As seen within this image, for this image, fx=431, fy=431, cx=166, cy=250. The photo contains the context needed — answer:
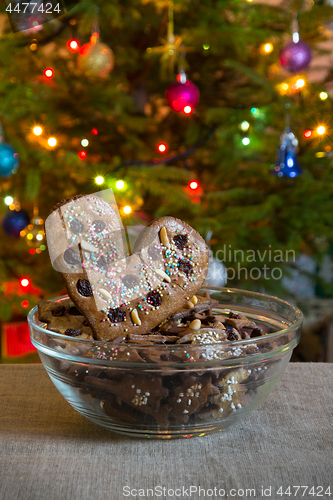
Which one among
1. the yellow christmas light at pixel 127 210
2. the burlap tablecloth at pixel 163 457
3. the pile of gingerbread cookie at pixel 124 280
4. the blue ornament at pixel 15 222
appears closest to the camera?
the burlap tablecloth at pixel 163 457

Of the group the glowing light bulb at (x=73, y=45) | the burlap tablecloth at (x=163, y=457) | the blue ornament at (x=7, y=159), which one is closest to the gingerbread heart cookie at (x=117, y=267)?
the burlap tablecloth at (x=163, y=457)

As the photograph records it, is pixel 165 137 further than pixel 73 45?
Yes

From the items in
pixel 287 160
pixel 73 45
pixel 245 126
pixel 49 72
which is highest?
pixel 73 45

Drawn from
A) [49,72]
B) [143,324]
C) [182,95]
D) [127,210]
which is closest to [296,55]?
[182,95]

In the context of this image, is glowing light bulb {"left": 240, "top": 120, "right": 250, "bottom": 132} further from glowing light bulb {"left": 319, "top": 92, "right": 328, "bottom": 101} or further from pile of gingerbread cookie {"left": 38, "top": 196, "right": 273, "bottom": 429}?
pile of gingerbread cookie {"left": 38, "top": 196, "right": 273, "bottom": 429}

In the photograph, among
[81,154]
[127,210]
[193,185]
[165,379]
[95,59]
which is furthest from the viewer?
[193,185]

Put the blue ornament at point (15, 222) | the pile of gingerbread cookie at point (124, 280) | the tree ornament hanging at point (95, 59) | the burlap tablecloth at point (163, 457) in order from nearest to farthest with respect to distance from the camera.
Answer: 1. the burlap tablecloth at point (163, 457)
2. the pile of gingerbread cookie at point (124, 280)
3. the tree ornament hanging at point (95, 59)
4. the blue ornament at point (15, 222)

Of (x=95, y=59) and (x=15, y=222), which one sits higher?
(x=95, y=59)

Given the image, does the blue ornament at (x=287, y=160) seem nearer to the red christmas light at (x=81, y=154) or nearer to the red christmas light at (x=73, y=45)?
the red christmas light at (x=81, y=154)

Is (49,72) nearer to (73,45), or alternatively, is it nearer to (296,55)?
(73,45)
